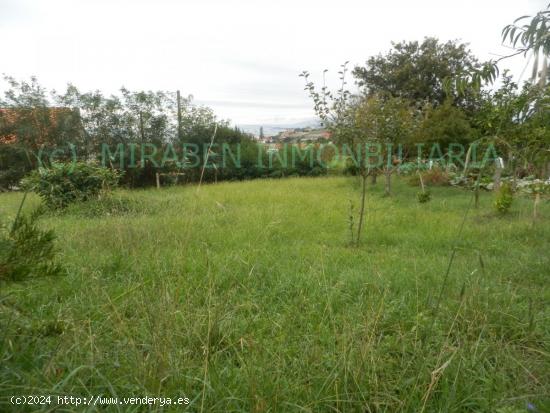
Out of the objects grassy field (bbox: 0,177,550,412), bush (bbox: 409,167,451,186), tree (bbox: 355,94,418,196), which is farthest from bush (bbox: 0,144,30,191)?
bush (bbox: 409,167,451,186)

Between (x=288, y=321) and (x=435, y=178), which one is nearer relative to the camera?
(x=288, y=321)

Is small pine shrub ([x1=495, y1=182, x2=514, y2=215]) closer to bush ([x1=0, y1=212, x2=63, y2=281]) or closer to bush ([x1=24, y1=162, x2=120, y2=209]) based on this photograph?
bush ([x1=0, y1=212, x2=63, y2=281])

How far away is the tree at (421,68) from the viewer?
16.4 meters

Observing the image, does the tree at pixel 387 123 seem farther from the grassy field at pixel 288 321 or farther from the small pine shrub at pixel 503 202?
the grassy field at pixel 288 321

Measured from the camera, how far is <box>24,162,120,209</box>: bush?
22.3 feet

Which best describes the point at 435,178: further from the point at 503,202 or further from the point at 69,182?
the point at 69,182

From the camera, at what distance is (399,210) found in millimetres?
6629

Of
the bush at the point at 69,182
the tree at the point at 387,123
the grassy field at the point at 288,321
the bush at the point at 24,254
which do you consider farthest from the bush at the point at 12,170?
the bush at the point at 24,254

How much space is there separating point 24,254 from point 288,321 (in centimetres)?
153

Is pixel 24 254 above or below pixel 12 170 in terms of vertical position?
below

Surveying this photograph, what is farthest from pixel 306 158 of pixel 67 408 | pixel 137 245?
pixel 67 408

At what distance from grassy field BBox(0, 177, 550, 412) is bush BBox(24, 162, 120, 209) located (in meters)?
2.28

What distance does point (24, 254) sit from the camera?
1.32 metres

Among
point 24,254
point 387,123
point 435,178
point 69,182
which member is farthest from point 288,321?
point 435,178
